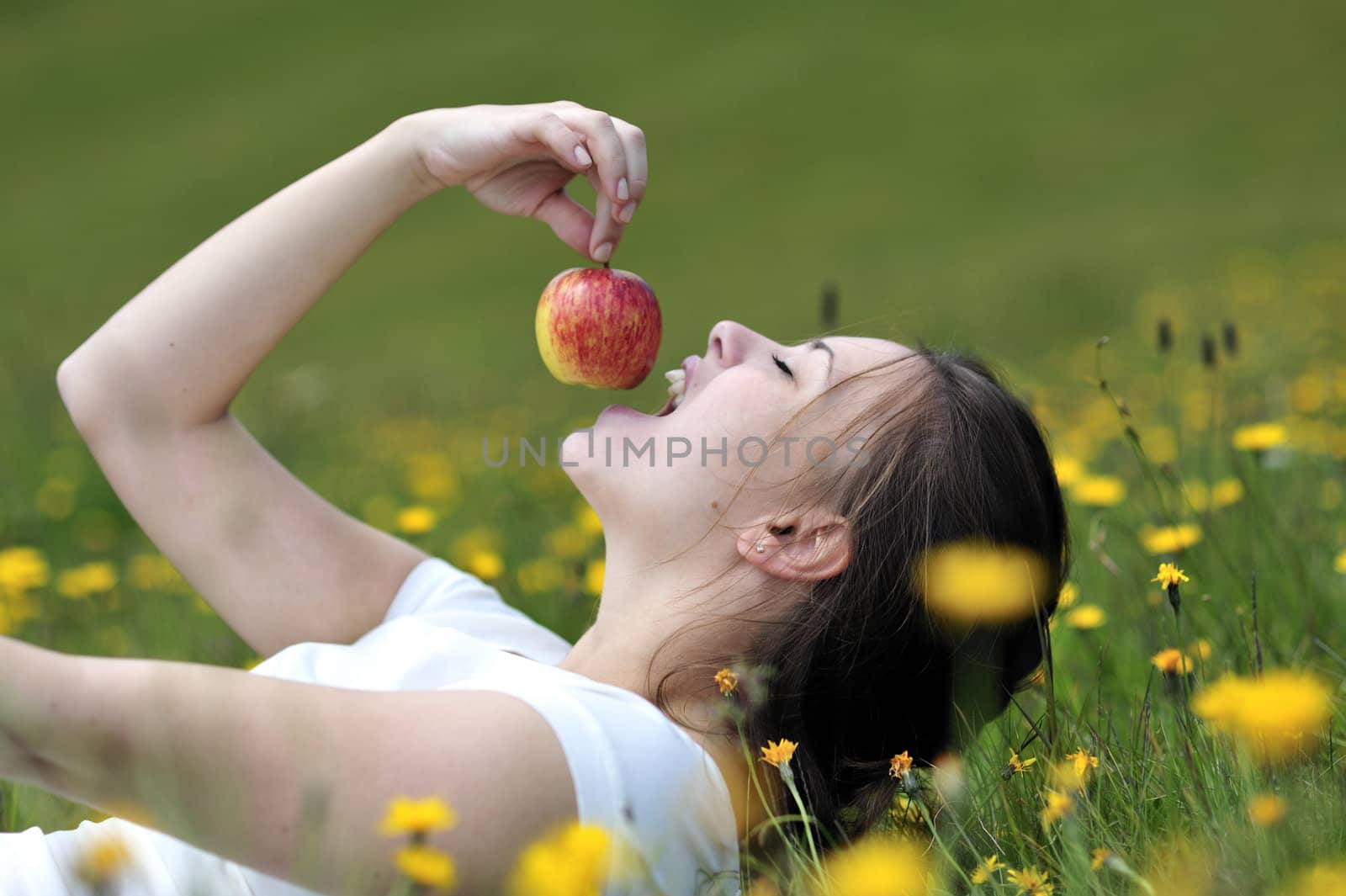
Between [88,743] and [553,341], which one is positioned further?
[553,341]

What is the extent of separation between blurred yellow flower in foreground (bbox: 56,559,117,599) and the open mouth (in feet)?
4.69

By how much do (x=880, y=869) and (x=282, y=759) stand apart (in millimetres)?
540

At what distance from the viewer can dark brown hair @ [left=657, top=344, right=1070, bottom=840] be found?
1.59m

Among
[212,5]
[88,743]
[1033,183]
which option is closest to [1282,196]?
[1033,183]

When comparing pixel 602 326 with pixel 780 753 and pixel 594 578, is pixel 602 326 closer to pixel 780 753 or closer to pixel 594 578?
pixel 594 578

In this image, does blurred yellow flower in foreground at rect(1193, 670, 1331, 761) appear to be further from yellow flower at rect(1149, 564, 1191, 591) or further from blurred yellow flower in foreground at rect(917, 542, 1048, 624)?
blurred yellow flower in foreground at rect(917, 542, 1048, 624)

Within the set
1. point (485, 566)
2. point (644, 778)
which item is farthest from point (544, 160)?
point (644, 778)

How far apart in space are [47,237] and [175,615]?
449 inches

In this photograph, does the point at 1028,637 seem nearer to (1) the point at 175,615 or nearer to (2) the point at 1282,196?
(1) the point at 175,615

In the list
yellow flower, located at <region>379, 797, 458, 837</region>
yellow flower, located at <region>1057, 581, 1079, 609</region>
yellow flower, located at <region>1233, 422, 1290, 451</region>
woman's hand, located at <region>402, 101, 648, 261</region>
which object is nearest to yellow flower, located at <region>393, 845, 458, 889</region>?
yellow flower, located at <region>379, 797, 458, 837</region>

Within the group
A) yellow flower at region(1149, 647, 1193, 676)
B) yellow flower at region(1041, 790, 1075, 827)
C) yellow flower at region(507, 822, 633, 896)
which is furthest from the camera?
yellow flower at region(1149, 647, 1193, 676)

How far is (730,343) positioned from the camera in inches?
69.2

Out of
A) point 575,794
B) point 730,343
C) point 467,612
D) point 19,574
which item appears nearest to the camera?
point 575,794

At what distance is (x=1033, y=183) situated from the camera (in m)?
12.0
